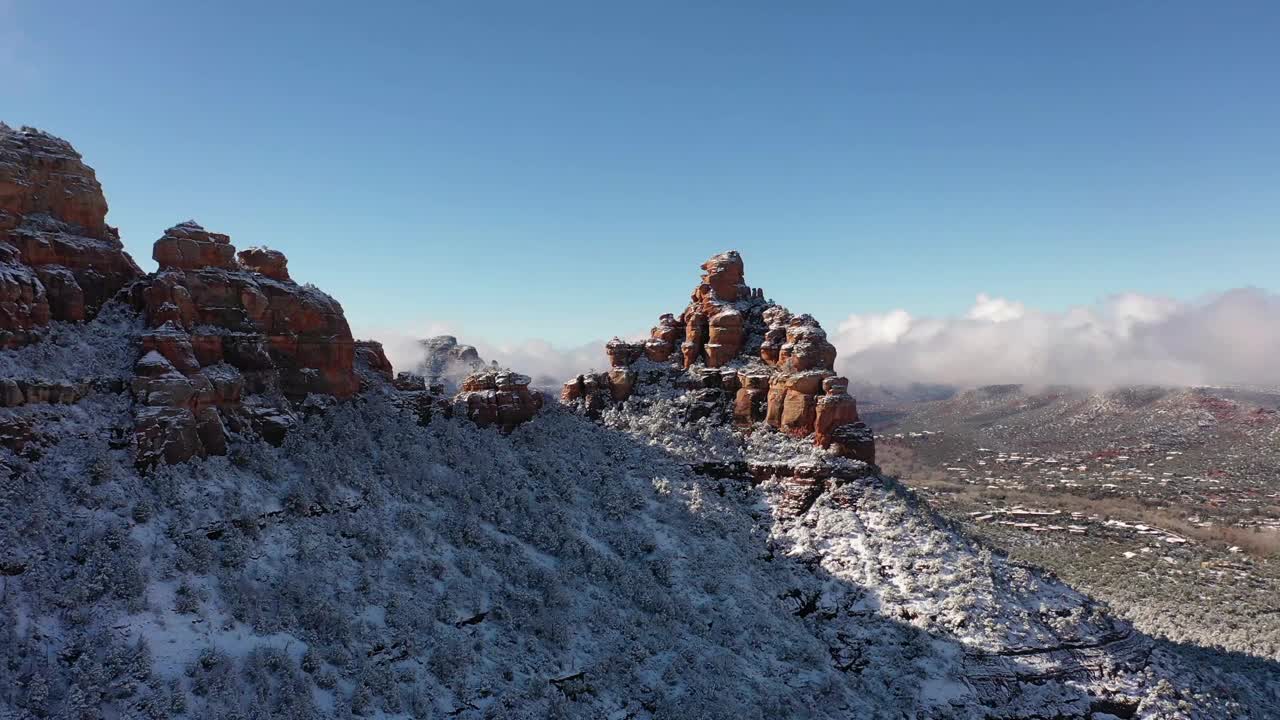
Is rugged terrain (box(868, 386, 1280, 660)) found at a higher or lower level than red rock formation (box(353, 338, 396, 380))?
lower

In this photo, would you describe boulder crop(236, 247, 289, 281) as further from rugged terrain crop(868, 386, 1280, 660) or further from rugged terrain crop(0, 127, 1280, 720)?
rugged terrain crop(868, 386, 1280, 660)

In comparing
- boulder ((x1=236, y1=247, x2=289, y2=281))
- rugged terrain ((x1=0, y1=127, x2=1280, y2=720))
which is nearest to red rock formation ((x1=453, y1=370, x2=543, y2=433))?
rugged terrain ((x1=0, y1=127, x2=1280, y2=720))

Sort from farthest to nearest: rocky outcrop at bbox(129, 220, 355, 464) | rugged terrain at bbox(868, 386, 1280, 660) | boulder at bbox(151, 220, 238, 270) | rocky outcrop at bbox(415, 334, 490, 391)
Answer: rocky outcrop at bbox(415, 334, 490, 391) < rugged terrain at bbox(868, 386, 1280, 660) < boulder at bbox(151, 220, 238, 270) < rocky outcrop at bbox(129, 220, 355, 464)

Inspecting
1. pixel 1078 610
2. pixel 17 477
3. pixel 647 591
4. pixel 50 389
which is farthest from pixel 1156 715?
pixel 50 389

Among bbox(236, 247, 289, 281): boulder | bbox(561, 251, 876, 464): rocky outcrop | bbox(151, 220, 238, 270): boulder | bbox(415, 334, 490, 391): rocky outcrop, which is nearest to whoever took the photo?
bbox(151, 220, 238, 270): boulder

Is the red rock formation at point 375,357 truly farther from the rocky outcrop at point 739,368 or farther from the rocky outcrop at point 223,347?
the rocky outcrop at point 739,368

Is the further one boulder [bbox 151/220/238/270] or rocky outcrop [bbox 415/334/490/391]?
rocky outcrop [bbox 415/334/490/391]

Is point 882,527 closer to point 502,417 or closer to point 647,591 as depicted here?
point 647,591
